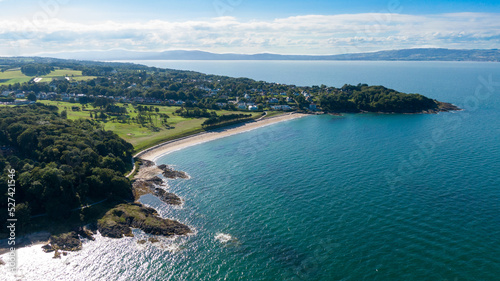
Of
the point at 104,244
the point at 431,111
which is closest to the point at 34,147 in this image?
the point at 104,244

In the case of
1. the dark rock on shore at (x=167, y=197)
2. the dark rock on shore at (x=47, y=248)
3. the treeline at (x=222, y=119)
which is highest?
the treeline at (x=222, y=119)

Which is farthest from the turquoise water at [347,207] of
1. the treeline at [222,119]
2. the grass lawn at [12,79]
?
the grass lawn at [12,79]

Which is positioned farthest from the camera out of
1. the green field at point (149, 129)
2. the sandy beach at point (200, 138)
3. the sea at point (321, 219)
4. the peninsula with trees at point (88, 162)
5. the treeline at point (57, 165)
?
the green field at point (149, 129)

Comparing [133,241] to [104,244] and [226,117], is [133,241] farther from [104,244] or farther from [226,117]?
[226,117]

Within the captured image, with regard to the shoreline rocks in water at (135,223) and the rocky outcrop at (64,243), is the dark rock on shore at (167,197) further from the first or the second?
the rocky outcrop at (64,243)

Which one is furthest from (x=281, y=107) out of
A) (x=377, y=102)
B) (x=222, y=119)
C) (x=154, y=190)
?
(x=154, y=190)

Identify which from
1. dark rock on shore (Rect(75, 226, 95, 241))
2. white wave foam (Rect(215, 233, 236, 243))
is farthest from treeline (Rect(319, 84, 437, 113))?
dark rock on shore (Rect(75, 226, 95, 241))

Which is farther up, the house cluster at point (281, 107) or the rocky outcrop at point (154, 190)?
the house cluster at point (281, 107)
